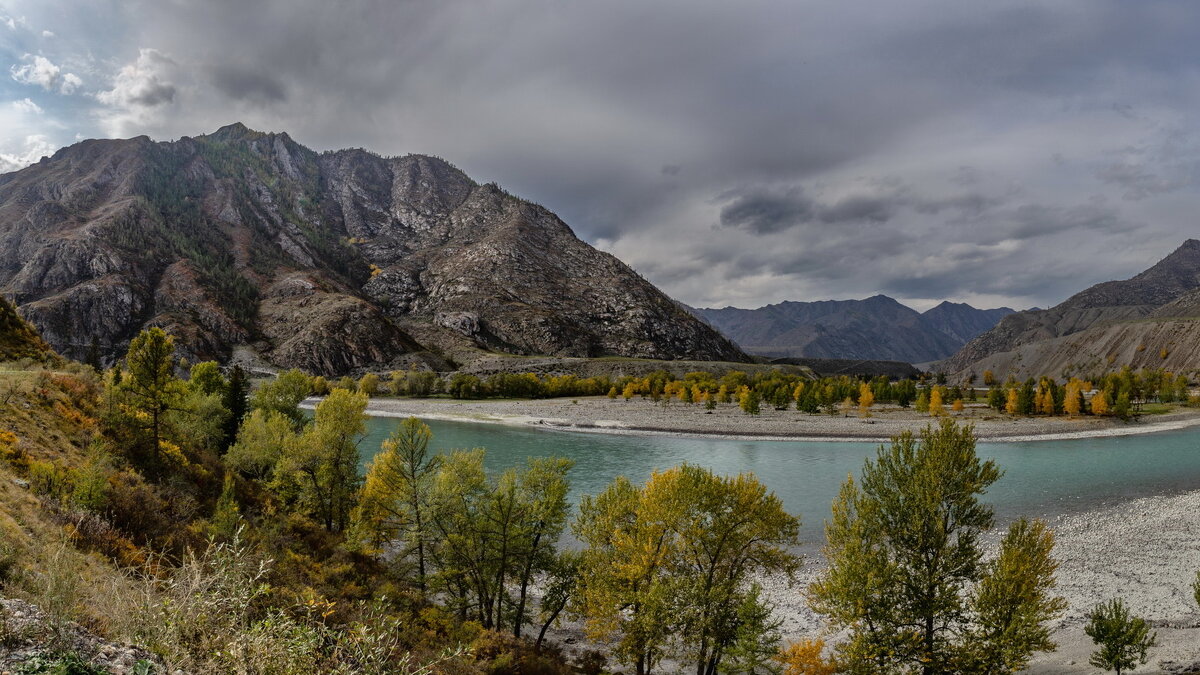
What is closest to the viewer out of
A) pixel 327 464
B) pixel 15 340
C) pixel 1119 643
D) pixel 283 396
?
pixel 1119 643

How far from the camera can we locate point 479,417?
112750mm

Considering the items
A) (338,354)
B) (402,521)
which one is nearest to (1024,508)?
(402,521)

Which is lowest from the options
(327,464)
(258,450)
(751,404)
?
(751,404)

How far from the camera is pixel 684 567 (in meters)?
23.0

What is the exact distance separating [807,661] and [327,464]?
90.0 feet

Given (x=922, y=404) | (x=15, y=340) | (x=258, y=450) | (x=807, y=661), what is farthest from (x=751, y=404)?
(x=15, y=340)

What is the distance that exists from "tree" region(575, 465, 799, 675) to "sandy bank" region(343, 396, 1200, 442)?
72.4 metres

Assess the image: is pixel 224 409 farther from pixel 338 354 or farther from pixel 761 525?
pixel 338 354

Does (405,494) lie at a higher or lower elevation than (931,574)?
higher

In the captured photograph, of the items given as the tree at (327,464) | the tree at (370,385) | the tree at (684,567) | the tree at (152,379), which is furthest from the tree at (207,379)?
the tree at (370,385)

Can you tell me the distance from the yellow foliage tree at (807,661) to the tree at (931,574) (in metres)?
0.93

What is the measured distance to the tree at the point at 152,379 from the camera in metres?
22.4

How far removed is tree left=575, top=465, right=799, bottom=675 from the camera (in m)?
21.1

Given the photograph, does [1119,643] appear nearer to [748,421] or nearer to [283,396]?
[283,396]
